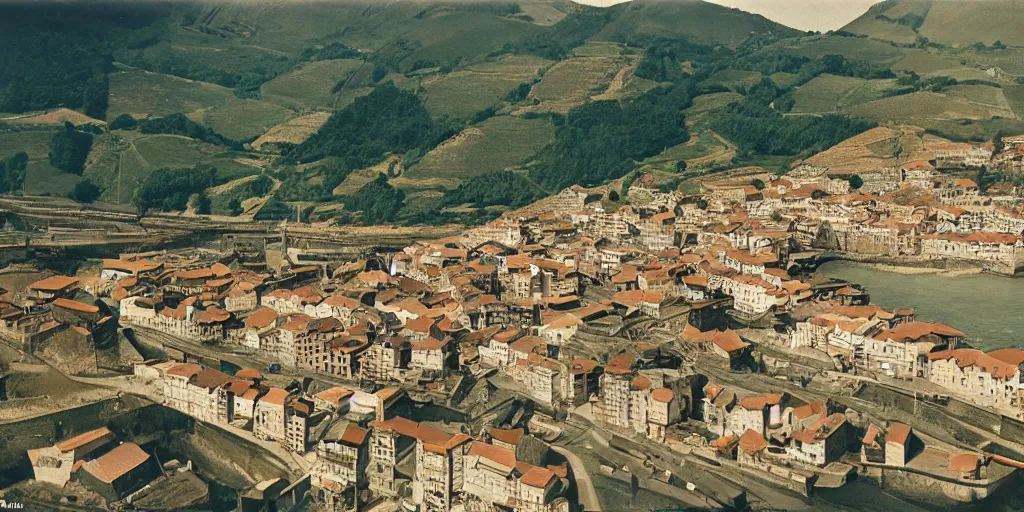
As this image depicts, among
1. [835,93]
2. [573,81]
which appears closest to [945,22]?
[835,93]

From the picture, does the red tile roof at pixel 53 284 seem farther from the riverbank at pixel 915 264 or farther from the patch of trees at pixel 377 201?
the riverbank at pixel 915 264

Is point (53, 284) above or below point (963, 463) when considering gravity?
above

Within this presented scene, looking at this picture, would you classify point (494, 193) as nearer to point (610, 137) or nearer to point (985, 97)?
point (610, 137)

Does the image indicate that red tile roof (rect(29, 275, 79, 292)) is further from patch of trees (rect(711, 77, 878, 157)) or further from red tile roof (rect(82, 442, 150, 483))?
patch of trees (rect(711, 77, 878, 157))

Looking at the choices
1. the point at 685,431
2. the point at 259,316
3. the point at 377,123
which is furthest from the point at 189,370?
the point at 377,123

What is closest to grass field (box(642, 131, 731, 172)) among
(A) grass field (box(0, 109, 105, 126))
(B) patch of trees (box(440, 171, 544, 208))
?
(B) patch of trees (box(440, 171, 544, 208))

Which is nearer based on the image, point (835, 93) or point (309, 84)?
point (835, 93)
